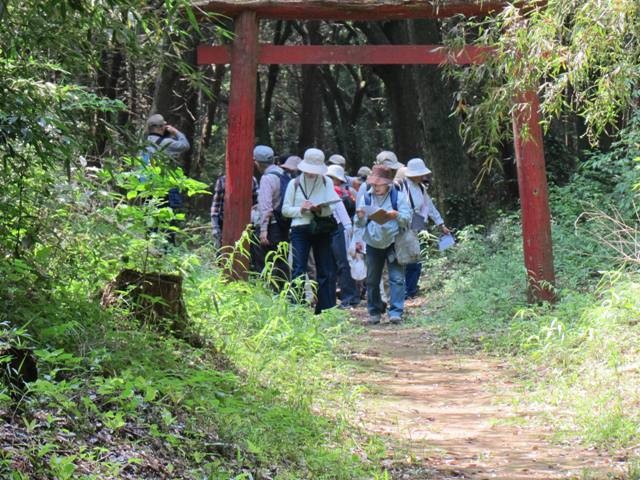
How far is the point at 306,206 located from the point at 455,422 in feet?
14.8

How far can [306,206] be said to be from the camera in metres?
11.2

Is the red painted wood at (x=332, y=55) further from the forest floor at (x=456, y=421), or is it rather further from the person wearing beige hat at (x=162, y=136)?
the forest floor at (x=456, y=421)

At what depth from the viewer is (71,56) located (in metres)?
Answer: 6.17

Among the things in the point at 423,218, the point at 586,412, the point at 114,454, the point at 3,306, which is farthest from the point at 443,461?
the point at 423,218

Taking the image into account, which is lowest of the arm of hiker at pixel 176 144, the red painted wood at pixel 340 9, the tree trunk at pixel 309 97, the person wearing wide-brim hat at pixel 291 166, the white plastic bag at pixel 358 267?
the white plastic bag at pixel 358 267

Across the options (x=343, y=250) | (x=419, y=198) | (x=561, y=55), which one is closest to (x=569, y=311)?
(x=561, y=55)

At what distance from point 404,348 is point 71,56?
530 centimetres

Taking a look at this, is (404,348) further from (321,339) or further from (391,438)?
(391,438)

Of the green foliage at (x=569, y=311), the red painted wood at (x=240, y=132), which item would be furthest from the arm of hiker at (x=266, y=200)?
the green foliage at (x=569, y=311)

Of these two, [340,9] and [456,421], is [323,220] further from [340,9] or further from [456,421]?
[456,421]

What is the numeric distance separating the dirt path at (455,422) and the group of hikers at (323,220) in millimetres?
1466

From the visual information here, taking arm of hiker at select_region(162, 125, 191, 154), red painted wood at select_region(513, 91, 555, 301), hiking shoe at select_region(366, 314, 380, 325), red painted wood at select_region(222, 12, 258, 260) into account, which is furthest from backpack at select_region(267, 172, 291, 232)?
red painted wood at select_region(513, 91, 555, 301)

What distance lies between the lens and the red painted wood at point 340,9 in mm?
11320

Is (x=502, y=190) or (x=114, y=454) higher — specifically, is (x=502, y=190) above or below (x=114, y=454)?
above
